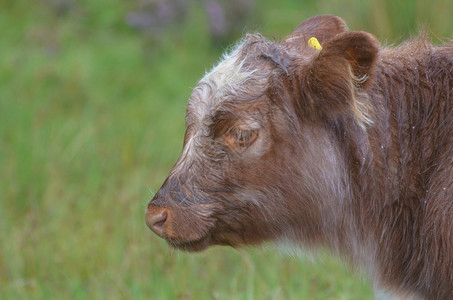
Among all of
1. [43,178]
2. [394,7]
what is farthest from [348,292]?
[394,7]

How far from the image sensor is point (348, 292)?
15.1 ft

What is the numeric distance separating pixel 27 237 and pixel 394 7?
4262 mm

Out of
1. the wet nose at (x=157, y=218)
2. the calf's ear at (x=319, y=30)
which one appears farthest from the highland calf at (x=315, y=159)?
the calf's ear at (x=319, y=30)

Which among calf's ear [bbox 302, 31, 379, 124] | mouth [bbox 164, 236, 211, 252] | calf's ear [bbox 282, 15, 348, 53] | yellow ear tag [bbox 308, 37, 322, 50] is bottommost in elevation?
mouth [bbox 164, 236, 211, 252]

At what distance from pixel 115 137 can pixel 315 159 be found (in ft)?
12.2

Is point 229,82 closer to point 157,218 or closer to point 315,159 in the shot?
point 315,159

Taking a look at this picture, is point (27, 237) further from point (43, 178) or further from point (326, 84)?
point (326, 84)

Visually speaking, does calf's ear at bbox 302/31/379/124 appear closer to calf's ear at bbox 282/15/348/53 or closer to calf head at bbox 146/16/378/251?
calf head at bbox 146/16/378/251

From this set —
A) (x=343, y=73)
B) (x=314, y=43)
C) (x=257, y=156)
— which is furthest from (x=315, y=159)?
(x=314, y=43)

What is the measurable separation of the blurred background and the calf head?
1.07 feet

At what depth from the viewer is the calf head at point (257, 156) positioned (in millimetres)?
3227

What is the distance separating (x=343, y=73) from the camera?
3.04m

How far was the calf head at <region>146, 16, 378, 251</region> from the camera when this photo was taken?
3.23m

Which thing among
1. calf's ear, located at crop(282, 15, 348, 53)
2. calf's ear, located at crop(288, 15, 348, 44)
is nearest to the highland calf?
calf's ear, located at crop(282, 15, 348, 53)
